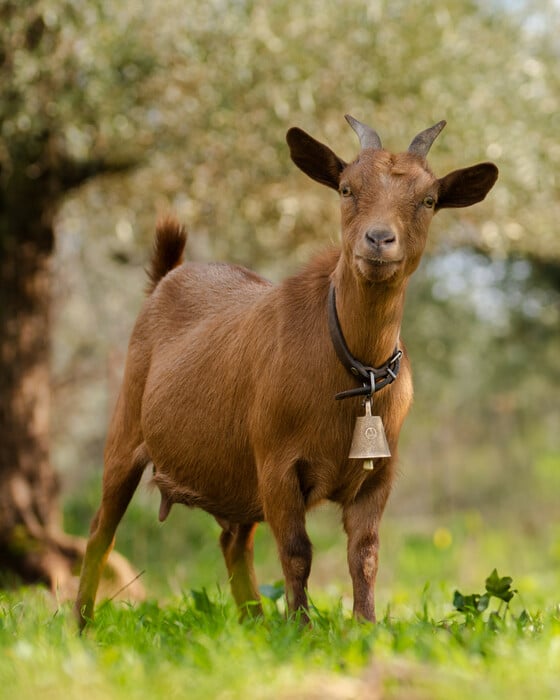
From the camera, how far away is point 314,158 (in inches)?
159

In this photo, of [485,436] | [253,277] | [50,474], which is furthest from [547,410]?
[253,277]

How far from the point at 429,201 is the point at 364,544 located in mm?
1308

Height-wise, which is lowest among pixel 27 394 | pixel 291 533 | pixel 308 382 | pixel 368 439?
pixel 27 394

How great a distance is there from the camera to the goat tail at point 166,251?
17.6ft

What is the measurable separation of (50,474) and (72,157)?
8.51 feet

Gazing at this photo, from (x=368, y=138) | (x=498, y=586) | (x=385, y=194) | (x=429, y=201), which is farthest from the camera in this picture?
(x=368, y=138)

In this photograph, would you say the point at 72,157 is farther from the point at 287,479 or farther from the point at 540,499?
the point at 540,499

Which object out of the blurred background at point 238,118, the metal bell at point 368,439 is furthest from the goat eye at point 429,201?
the blurred background at point 238,118

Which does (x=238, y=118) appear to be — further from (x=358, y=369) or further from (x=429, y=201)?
(x=358, y=369)

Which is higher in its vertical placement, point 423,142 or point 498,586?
point 423,142

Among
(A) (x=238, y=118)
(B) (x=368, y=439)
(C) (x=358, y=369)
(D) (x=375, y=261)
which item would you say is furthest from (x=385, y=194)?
(A) (x=238, y=118)

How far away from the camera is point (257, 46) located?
7191mm

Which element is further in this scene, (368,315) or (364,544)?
(364,544)

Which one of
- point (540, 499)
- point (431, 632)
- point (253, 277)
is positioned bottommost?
point (540, 499)
